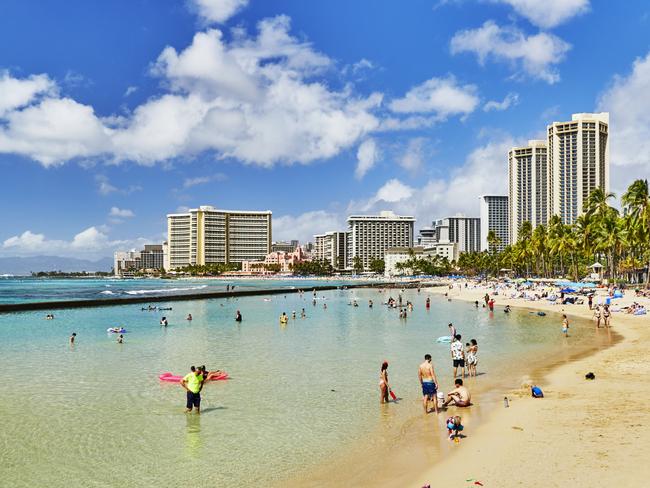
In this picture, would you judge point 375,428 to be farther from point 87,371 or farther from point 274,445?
point 87,371

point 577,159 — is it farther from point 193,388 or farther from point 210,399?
point 193,388

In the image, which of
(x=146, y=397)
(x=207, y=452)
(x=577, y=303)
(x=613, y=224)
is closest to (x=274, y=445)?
(x=207, y=452)

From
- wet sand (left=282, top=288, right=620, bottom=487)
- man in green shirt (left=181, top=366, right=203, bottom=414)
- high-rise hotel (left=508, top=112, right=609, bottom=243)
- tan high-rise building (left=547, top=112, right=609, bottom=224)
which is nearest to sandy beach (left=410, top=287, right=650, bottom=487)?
wet sand (left=282, top=288, right=620, bottom=487)

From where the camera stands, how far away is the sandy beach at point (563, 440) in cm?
1011

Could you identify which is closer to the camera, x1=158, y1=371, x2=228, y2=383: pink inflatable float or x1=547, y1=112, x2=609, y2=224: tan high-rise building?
x1=158, y1=371, x2=228, y2=383: pink inflatable float

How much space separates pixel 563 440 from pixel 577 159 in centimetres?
20049

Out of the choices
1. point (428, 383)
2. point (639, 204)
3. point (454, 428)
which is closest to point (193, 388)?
point (428, 383)

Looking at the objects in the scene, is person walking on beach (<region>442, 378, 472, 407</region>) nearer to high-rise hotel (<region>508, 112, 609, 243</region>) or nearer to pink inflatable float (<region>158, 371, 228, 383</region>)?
pink inflatable float (<region>158, 371, 228, 383</region>)

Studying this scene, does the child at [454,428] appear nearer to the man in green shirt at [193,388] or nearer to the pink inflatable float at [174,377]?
the man in green shirt at [193,388]

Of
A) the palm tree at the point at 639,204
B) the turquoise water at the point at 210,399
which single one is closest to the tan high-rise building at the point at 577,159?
the palm tree at the point at 639,204

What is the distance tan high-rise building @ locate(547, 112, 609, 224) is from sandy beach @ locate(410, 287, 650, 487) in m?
187

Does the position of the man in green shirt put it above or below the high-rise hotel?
below

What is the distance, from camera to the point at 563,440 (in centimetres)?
1230

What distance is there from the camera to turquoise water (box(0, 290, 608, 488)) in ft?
39.4
